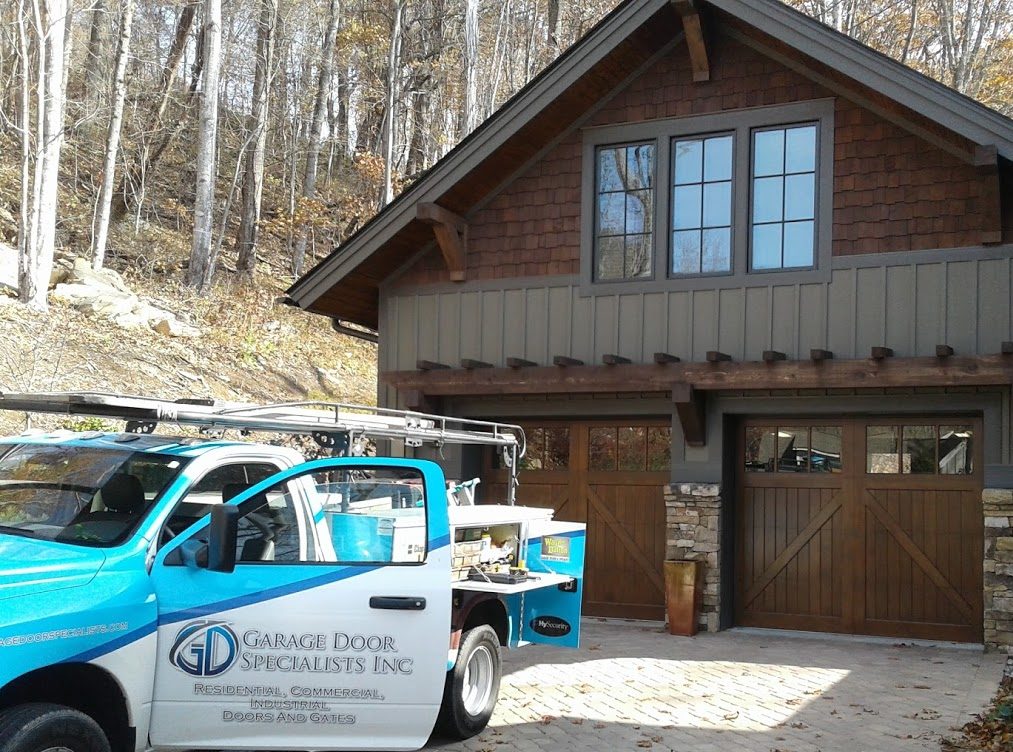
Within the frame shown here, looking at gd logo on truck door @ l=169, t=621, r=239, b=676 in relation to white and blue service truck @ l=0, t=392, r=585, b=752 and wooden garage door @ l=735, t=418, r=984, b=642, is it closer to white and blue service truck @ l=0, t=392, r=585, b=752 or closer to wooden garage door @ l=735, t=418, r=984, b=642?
white and blue service truck @ l=0, t=392, r=585, b=752

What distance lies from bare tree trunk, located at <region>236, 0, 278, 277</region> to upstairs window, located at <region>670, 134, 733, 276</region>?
1610cm

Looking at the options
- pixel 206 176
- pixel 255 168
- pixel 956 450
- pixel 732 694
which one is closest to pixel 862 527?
pixel 956 450

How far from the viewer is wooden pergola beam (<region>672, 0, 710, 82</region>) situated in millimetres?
11750

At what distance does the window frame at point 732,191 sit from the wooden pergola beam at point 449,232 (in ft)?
4.89

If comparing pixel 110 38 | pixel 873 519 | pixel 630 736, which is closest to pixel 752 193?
pixel 873 519

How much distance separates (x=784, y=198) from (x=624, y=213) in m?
1.82

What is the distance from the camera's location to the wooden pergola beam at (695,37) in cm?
1175

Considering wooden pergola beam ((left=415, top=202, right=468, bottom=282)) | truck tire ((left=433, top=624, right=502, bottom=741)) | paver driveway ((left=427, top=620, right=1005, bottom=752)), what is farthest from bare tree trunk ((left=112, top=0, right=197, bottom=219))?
truck tire ((left=433, top=624, right=502, bottom=741))

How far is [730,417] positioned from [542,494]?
2474 millimetres

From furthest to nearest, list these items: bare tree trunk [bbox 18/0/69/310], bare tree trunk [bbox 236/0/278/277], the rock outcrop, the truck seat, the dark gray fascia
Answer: bare tree trunk [bbox 236/0/278/277]
the rock outcrop
bare tree trunk [bbox 18/0/69/310]
the dark gray fascia
the truck seat

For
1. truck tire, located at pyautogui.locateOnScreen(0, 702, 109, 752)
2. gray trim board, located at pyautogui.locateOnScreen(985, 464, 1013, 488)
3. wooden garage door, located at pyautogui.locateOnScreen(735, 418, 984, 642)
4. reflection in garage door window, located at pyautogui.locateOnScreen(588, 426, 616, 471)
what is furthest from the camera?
reflection in garage door window, located at pyautogui.locateOnScreen(588, 426, 616, 471)

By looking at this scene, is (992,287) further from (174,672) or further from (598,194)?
(174,672)

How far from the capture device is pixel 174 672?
527cm

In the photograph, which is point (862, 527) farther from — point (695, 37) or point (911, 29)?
point (911, 29)
